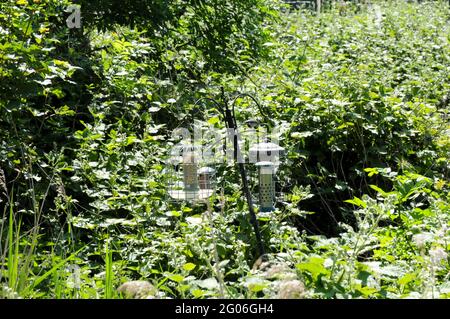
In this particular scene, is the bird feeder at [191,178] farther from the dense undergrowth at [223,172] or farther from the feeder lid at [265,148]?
the feeder lid at [265,148]

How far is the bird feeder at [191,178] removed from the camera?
4121 mm

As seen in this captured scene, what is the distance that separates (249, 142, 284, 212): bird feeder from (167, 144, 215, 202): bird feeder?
28 centimetres

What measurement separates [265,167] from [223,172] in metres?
0.91

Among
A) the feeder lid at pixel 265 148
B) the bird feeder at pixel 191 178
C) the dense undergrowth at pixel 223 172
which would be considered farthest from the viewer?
the bird feeder at pixel 191 178

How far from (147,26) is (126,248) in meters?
2.50

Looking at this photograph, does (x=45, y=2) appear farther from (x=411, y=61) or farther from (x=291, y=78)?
(x=411, y=61)

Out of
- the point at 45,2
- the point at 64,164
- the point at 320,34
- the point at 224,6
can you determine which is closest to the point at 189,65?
the point at 224,6

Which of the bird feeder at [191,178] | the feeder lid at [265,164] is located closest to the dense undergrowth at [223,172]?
the bird feeder at [191,178]

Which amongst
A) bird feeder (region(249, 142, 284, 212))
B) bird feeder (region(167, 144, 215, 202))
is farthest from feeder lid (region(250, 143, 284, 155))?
bird feeder (region(167, 144, 215, 202))

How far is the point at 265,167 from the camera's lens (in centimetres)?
407

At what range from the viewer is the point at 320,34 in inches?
379

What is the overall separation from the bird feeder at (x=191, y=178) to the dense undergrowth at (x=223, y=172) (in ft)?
0.34

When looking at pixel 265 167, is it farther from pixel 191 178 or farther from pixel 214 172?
pixel 191 178

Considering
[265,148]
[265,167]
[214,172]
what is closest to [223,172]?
[214,172]
